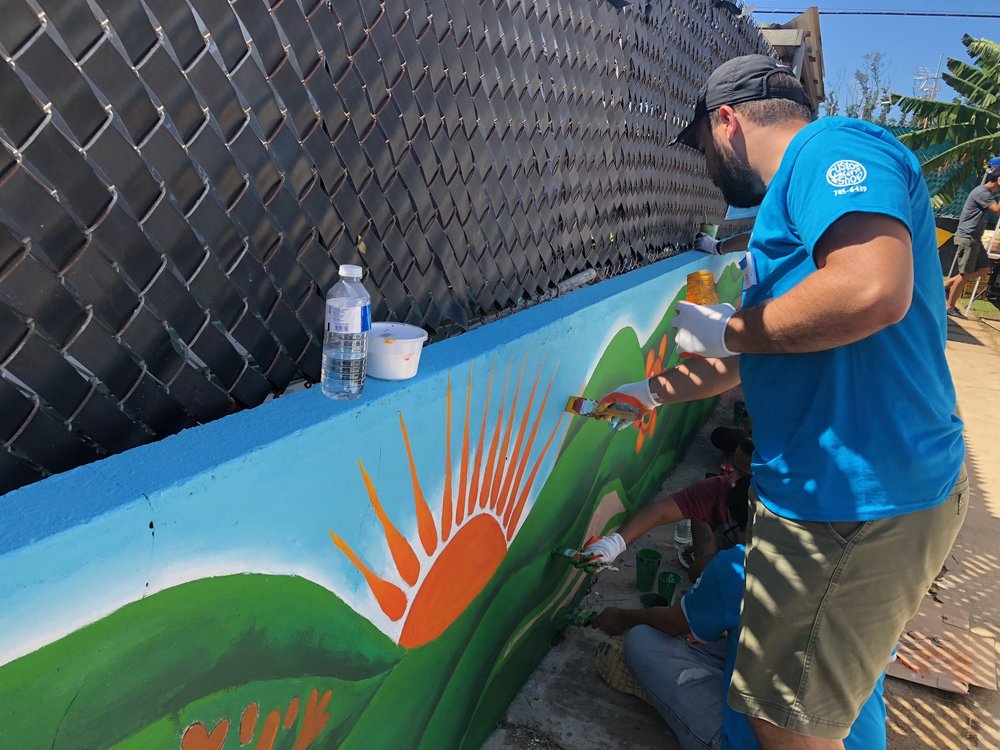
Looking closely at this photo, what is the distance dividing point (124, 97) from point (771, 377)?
192 cm

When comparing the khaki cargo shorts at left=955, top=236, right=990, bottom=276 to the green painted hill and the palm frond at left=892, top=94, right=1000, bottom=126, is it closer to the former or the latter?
the palm frond at left=892, top=94, right=1000, bottom=126

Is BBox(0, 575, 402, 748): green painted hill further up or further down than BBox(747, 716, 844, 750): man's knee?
further up

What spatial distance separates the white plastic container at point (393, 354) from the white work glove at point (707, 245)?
4.17m

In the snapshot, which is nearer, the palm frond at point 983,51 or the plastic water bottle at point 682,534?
the plastic water bottle at point 682,534

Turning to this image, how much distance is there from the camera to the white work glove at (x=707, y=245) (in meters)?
5.58

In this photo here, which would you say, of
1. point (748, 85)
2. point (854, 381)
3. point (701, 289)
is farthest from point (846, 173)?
point (701, 289)

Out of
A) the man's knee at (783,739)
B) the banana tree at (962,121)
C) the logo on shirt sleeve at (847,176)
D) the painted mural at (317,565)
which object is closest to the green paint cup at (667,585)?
the painted mural at (317,565)

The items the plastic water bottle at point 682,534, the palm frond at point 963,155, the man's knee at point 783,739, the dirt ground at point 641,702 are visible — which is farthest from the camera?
the palm frond at point 963,155

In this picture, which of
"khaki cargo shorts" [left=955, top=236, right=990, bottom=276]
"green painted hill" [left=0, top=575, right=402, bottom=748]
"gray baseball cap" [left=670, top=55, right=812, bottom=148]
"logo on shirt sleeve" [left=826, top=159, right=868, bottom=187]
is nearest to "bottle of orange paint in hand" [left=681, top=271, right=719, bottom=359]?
"gray baseball cap" [left=670, top=55, right=812, bottom=148]

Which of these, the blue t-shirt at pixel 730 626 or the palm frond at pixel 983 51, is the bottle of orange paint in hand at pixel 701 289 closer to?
the blue t-shirt at pixel 730 626

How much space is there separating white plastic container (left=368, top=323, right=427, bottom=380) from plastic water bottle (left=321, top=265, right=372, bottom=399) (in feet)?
0.25

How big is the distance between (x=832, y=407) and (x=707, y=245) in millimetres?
3762

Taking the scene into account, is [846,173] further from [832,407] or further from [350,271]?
[350,271]

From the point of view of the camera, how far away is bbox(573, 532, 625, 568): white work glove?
333cm
